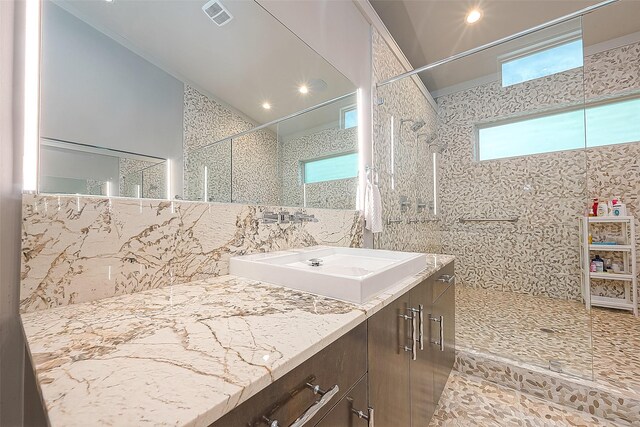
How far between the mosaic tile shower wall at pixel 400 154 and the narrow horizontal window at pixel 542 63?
0.83 m

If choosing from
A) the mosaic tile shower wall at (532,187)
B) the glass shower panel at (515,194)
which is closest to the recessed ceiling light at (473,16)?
the glass shower panel at (515,194)

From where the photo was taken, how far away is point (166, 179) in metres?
0.88

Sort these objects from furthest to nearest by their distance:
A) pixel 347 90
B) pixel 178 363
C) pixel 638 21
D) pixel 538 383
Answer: pixel 638 21
pixel 347 90
pixel 538 383
pixel 178 363

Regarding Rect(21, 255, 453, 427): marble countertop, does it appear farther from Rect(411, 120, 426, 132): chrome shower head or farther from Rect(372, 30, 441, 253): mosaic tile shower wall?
Rect(411, 120, 426, 132): chrome shower head

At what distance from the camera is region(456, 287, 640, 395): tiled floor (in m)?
1.53

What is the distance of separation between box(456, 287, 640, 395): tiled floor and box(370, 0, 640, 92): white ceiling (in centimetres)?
213

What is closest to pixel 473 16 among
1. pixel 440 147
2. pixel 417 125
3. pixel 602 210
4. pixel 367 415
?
pixel 417 125

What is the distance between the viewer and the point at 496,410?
54.9 inches

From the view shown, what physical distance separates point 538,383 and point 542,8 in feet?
9.30

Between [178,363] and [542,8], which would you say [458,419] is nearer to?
[178,363]

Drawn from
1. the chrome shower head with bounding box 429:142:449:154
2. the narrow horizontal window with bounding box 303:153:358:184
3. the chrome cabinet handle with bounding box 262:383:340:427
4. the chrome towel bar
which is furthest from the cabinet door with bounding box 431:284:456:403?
the chrome shower head with bounding box 429:142:449:154

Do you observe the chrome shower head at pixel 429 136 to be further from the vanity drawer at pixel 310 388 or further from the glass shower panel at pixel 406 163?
the vanity drawer at pixel 310 388

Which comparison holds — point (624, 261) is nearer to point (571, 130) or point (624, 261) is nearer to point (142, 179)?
point (571, 130)

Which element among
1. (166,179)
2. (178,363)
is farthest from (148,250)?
(178,363)
